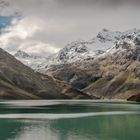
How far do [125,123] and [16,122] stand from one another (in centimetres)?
3189

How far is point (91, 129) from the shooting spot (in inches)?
4016

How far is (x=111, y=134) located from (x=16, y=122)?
33.0 meters

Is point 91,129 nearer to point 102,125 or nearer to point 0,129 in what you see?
point 102,125

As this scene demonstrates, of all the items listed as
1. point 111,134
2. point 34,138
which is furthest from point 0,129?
point 111,134

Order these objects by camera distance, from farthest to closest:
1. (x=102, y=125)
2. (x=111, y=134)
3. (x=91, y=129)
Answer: (x=102, y=125) < (x=91, y=129) < (x=111, y=134)

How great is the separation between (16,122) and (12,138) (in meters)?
31.6

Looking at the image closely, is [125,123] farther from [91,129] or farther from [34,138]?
[34,138]

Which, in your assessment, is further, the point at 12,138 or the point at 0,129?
the point at 0,129

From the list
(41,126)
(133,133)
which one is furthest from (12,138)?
(133,133)

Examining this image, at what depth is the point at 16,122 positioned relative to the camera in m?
116

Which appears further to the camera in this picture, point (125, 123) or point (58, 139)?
point (125, 123)

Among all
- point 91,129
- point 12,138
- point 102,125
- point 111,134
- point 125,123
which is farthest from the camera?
point 125,123

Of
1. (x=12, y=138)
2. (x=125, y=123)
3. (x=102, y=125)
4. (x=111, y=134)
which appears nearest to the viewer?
(x=12, y=138)

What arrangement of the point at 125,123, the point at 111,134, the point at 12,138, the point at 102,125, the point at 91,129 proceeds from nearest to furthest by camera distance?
the point at 12,138
the point at 111,134
the point at 91,129
the point at 102,125
the point at 125,123
